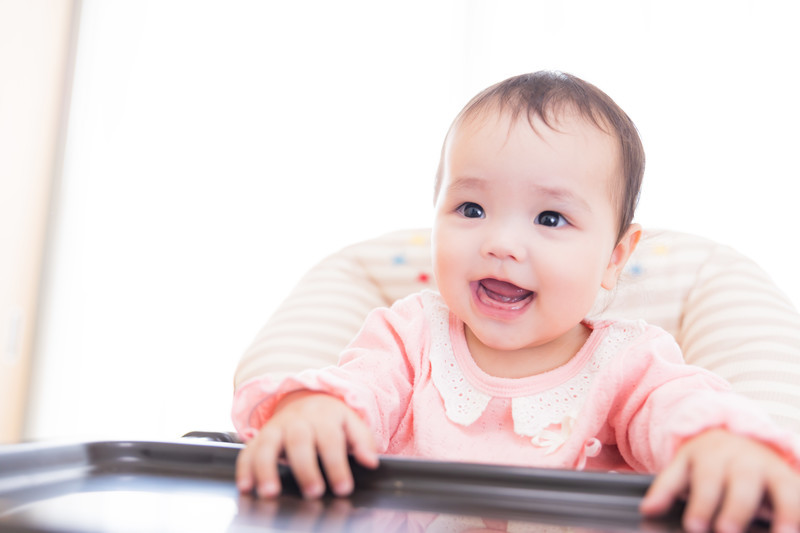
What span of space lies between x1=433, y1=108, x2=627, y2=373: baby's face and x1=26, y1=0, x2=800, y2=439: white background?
1274mm

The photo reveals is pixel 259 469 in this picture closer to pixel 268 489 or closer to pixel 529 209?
pixel 268 489

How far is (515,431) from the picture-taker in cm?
86

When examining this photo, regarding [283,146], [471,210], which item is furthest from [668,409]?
[283,146]

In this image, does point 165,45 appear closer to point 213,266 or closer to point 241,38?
point 241,38

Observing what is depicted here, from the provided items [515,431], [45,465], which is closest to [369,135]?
[515,431]

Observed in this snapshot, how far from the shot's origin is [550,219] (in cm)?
87

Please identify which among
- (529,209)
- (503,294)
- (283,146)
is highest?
(529,209)

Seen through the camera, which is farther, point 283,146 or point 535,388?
point 283,146

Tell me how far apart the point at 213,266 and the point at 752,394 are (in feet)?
5.93

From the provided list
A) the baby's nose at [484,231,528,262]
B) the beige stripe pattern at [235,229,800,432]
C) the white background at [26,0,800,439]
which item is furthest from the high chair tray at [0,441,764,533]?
the white background at [26,0,800,439]

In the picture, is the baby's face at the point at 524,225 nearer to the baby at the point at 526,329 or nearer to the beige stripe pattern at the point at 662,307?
the baby at the point at 526,329

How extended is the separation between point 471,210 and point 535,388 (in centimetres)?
23

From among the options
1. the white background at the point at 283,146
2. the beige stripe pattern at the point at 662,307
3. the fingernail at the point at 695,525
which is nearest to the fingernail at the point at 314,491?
the fingernail at the point at 695,525

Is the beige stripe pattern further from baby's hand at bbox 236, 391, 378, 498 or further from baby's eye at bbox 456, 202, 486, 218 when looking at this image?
baby's hand at bbox 236, 391, 378, 498
